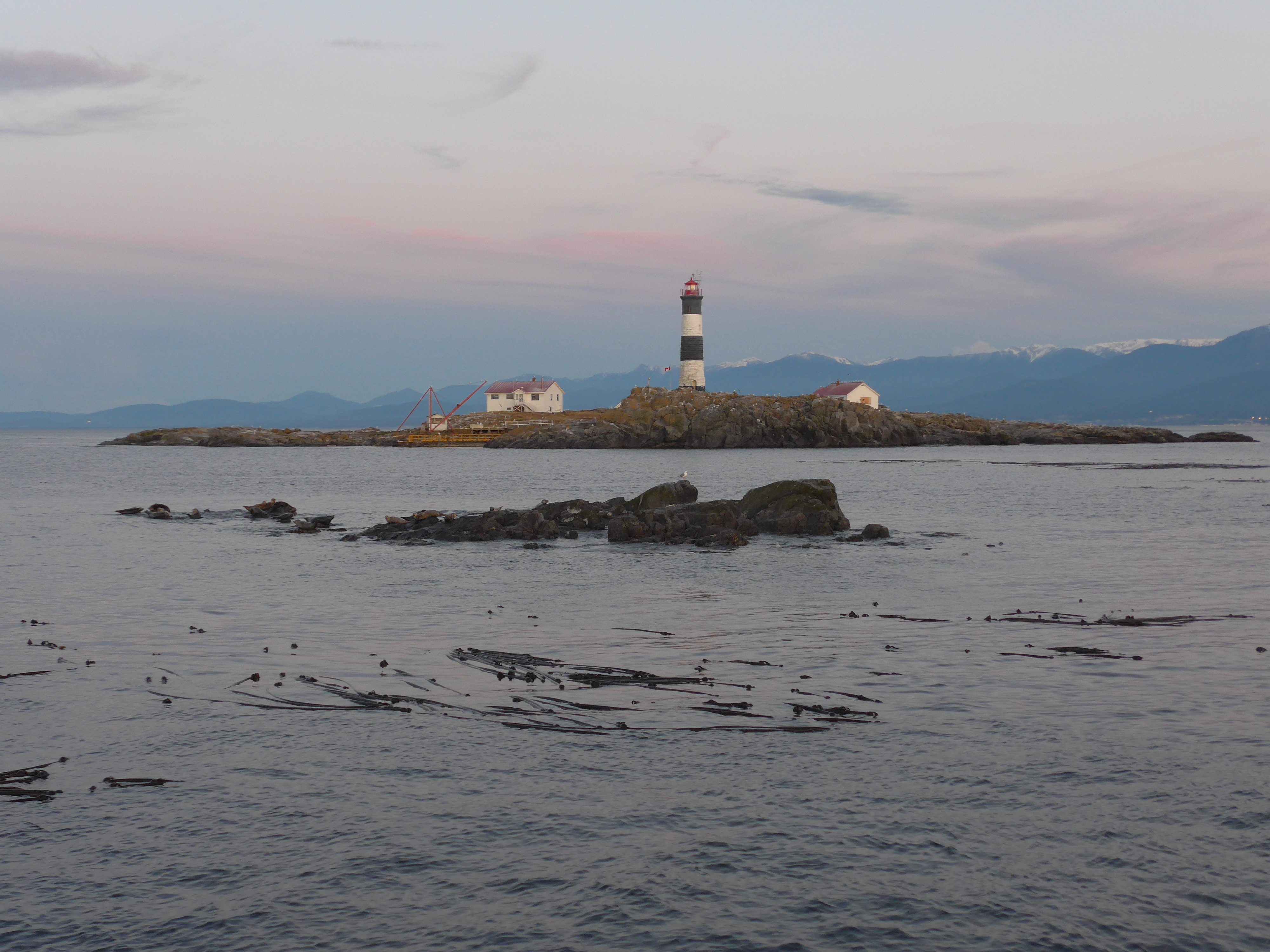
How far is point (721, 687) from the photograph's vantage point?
1752 centimetres

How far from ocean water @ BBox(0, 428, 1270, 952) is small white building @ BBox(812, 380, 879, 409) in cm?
13481

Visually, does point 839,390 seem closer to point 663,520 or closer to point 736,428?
point 736,428

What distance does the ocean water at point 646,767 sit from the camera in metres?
9.47

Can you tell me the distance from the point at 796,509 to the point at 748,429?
106 meters

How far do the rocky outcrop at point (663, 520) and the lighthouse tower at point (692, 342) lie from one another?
117 metres

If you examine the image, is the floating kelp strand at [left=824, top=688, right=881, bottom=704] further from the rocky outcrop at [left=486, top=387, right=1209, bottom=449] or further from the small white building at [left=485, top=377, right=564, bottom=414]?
the small white building at [left=485, top=377, right=564, bottom=414]

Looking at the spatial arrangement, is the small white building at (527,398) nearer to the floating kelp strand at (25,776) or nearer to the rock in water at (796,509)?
the rock in water at (796,509)

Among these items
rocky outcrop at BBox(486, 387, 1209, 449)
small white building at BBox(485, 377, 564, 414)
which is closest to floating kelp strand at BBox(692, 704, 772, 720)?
rocky outcrop at BBox(486, 387, 1209, 449)

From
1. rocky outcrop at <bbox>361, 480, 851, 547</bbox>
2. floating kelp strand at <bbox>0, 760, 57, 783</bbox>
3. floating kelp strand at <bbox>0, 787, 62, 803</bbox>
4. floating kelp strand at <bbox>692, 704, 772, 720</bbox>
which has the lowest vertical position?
floating kelp strand at <bbox>0, 787, 62, 803</bbox>

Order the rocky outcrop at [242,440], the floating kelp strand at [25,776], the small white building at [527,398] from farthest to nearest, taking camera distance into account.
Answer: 1. the small white building at [527,398]
2. the rocky outcrop at [242,440]
3. the floating kelp strand at [25,776]

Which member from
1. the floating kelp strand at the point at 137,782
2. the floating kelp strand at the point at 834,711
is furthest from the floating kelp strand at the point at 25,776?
the floating kelp strand at the point at 834,711

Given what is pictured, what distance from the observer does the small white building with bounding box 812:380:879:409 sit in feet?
544

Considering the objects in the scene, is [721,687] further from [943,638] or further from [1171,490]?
[1171,490]

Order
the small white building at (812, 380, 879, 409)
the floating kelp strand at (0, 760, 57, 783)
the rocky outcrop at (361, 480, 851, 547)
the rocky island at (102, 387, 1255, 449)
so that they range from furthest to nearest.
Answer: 1. the small white building at (812, 380, 879, 409)
2. the rocky island at (102, 387, 1255, 449)
3. the rocky outcrop at (361, 480, 851, 547)
4. the floating kelp strand at (0, 760, 57, 783)
